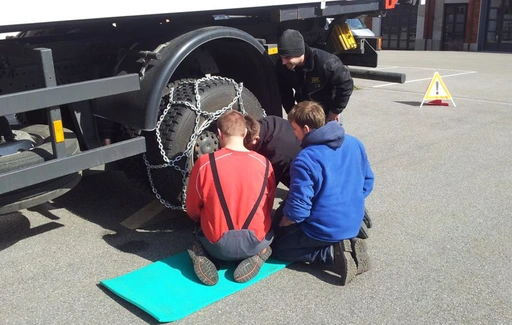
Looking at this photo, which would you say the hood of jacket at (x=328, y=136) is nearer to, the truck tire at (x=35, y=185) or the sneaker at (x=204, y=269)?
the sneaker at (x=204, y=269)

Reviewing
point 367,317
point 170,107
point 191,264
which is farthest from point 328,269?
point 170,107

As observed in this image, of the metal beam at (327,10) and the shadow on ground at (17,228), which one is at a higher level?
the metal beam at (327,10)

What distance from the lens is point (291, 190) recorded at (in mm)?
3471

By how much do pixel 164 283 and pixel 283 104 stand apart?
2170 mm

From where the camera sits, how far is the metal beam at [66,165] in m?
3.21

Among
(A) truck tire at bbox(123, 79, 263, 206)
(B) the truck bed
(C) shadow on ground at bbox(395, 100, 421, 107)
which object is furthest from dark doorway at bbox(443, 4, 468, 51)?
(A) truck tire at bbox(123, 79, 263, 206)

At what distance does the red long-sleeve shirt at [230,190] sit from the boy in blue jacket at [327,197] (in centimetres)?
21

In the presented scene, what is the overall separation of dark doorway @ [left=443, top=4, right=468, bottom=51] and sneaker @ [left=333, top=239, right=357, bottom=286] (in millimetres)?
24643

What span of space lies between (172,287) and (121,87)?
1.27m

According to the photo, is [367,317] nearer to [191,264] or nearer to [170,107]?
[191,264]

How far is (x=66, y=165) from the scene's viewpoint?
3.42 m

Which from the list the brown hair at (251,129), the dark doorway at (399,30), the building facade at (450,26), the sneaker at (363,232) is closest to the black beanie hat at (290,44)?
the brown hair at (251,129)

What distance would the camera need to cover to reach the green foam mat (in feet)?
10.5

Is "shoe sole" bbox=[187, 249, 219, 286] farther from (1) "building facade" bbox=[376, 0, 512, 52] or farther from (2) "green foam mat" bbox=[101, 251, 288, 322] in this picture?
(1) "building facade" bbox=[376, 0, 512, 52]
